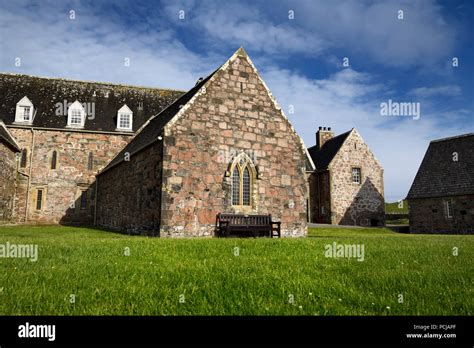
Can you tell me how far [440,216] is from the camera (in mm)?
28969

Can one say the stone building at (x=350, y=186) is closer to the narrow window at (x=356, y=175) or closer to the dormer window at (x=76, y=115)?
the narrow window at (x=356, y=175)

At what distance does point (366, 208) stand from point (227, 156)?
77.8ft

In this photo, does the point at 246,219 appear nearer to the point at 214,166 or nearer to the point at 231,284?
the point at 214,166

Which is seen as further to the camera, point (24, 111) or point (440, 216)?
point (24, 111)

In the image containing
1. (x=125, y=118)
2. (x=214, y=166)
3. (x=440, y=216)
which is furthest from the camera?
(x=125, y=118)

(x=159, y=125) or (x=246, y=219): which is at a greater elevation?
(x=159, y=125)

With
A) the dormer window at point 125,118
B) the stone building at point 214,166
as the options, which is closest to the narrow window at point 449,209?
the stone building at point 214,166

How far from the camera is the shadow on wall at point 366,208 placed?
33.9 meters

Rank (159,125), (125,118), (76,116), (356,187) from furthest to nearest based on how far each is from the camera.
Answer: (356,187), (125,118), (76,116), (159,125)

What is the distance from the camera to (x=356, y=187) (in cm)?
3459

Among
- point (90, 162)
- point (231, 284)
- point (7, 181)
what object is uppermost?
point (90, 162)

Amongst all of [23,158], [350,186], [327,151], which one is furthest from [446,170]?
[23,158]
